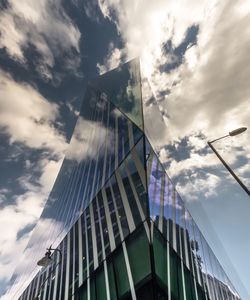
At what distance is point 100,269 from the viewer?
13695 mm

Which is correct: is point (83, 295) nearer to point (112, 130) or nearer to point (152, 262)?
point (152, 262)

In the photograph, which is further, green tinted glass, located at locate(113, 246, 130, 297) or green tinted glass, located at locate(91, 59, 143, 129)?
green tinted glass, located at locate(91, 59, 143, 129)

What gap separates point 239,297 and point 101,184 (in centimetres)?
2333

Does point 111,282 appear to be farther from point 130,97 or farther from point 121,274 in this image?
point 130,97

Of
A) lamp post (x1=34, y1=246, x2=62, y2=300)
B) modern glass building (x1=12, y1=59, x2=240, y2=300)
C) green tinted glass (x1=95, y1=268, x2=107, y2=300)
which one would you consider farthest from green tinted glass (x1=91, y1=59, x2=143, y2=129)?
lamp post (x1=34, y1=246, x2=62, y2=300)

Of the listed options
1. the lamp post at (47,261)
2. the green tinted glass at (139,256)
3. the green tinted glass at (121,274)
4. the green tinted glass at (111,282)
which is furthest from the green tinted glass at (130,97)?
the lamp post at (47,261)

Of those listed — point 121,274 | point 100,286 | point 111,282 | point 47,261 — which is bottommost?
point 100,286

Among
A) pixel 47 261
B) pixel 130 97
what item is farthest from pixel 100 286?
pixel 130 97

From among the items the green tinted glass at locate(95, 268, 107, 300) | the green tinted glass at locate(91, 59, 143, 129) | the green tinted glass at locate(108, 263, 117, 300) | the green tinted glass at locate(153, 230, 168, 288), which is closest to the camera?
the green tinted glass at locate(153, 230, 168, 288)

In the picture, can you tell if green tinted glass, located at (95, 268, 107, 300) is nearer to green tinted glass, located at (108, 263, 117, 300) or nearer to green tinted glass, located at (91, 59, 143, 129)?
green tinted glass, located at (108, 263, 117, 300)

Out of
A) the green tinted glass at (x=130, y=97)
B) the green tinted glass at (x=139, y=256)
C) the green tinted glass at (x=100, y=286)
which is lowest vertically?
the green tinted glass at (x=100, y=286)

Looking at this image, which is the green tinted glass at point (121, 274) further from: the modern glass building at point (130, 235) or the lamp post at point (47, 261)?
the lamp post at point (47, 261)

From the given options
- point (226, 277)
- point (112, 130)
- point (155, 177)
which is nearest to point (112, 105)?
point (112, 130)

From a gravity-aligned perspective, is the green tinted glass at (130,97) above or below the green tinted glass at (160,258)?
above
